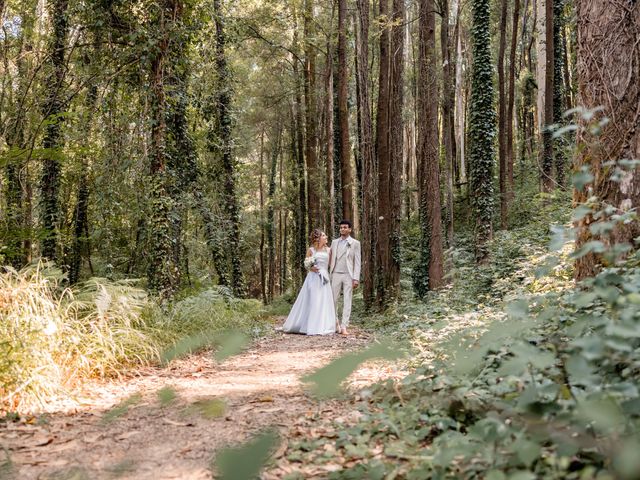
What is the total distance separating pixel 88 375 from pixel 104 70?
6.59 meters

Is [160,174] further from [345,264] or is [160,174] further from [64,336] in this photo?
[64,336]

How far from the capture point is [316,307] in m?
10.3

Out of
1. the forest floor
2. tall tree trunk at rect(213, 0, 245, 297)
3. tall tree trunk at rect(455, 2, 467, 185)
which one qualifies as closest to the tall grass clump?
the forest floor

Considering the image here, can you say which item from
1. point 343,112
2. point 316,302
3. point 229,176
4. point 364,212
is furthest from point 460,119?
point 316,302

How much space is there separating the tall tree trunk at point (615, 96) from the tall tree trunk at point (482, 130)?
27.6 ft

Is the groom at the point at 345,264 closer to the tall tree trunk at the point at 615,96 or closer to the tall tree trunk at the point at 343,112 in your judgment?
the tall tree trunk at the point at 343,112

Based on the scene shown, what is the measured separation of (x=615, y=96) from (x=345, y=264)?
6352mm

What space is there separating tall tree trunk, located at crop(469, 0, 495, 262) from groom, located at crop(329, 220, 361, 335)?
14.0 feet

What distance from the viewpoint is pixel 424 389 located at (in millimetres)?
3723

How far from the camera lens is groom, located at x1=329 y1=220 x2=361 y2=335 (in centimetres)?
1016

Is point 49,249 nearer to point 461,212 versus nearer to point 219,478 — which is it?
point 219,478

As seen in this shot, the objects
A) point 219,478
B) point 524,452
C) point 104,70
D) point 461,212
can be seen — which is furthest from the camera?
point 461,212

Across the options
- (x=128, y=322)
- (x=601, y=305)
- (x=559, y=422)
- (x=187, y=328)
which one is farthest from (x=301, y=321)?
(x=559, y=422)

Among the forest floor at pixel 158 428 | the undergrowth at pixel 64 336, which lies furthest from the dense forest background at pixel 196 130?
the forest floor at pixel 158 428
